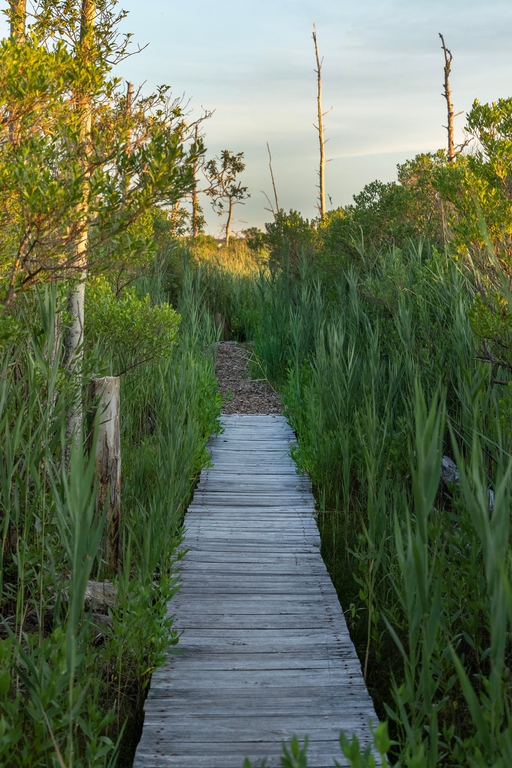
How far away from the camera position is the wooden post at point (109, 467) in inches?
144

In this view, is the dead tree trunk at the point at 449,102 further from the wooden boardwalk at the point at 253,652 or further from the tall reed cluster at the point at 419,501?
the wooden boardwalk at the point at 253,652

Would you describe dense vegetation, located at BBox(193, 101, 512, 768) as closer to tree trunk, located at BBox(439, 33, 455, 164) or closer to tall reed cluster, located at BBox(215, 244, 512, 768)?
tall reed cluster, located at BBox(215, 244, 512, 768)

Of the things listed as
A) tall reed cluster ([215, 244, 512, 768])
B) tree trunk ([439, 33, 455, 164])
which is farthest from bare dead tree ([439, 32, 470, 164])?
tall reed cluster ([215, 244, 512, 768])

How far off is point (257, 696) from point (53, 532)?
123 cm

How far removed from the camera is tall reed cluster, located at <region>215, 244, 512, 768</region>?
1423mm

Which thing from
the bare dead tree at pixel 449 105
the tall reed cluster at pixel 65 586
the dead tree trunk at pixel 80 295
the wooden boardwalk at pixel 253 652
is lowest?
the wooden boardwalk at pixel 253 652

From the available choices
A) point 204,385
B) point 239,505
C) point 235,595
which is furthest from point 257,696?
point 204,385

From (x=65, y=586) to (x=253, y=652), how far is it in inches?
32.3

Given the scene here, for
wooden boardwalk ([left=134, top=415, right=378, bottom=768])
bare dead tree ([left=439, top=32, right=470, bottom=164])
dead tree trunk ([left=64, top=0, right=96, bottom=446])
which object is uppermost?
bare dead tree ([left=439, top=32, right=470, bottom=164])

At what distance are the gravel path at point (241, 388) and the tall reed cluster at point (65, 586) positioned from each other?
2976 millimetres

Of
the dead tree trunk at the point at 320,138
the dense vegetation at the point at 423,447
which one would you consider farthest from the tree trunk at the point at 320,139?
the dense vegetation at the point at 423,447

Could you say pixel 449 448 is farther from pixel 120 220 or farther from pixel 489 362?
pixel 120 220

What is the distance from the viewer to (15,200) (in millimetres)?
2859

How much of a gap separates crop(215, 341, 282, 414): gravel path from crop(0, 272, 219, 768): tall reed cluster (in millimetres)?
2976
